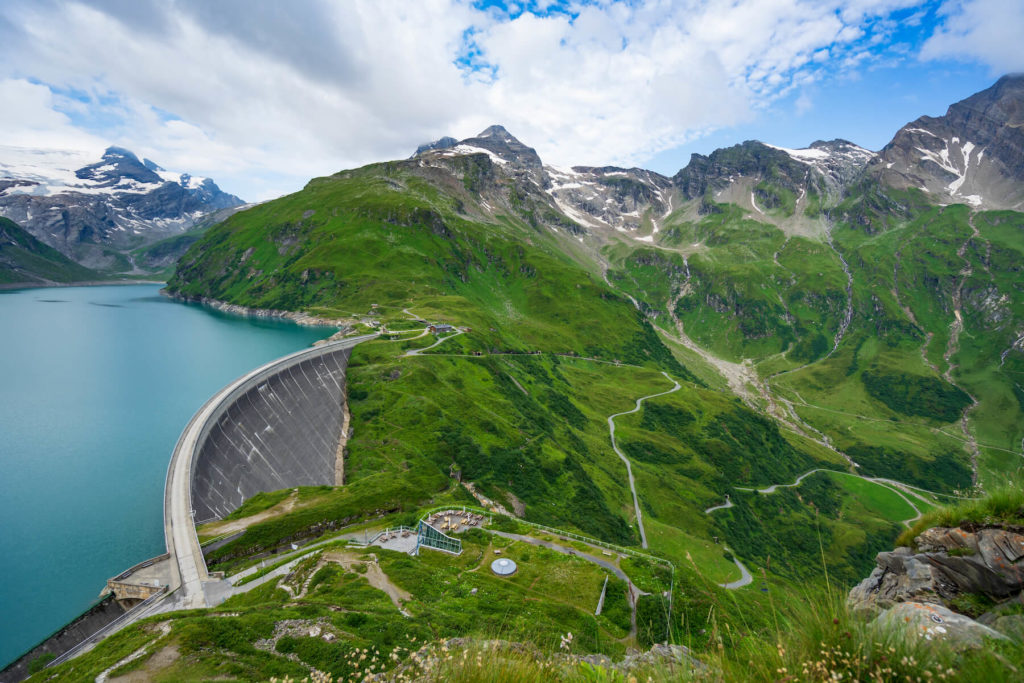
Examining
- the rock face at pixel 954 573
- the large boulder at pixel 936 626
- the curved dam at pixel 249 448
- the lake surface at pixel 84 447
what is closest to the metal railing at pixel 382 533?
the curved dam at pixel 249 448

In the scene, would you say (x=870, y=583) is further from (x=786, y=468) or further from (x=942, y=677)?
(x=786, y=468)

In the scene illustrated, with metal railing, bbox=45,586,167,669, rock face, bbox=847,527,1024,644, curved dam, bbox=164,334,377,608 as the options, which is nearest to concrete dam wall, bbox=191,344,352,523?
curved dam, bbox=164,334,377,608

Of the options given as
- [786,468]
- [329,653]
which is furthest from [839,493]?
[329,653]

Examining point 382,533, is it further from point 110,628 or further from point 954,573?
point 954,573

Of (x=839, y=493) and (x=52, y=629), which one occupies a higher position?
(x=52, y=629)

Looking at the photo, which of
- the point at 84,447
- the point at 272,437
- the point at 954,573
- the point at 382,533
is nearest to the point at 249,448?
the point at 272,437

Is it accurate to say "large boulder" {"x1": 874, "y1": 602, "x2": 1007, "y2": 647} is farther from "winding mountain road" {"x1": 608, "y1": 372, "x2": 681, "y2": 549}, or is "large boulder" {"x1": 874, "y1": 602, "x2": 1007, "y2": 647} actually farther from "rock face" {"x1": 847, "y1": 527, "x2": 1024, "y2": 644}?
"winding mountain road" {"x1": 608, "y1": 372, "x2": 681, "y2": 549}

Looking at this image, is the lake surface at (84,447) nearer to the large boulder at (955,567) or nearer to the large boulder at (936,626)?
the large boulder at (936,626)
